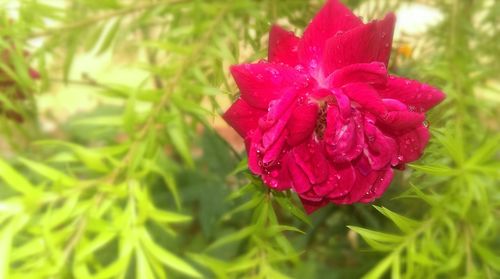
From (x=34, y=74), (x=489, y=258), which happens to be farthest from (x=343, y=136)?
(x=34, y=74)

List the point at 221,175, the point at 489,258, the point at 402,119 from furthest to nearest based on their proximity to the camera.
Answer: the point at 221,175 < the point at 489,258 < the point at 402,119

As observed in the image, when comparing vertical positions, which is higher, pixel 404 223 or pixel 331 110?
pixel 331 110

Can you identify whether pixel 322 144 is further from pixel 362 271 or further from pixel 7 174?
pixel 362 271

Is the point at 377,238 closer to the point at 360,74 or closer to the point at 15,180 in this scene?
the point at 360,74

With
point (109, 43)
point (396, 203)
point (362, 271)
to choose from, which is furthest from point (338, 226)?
point (109, 43)

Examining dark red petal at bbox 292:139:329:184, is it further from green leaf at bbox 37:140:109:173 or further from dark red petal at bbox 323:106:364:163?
green leaf at bbox 37:140:109:173
